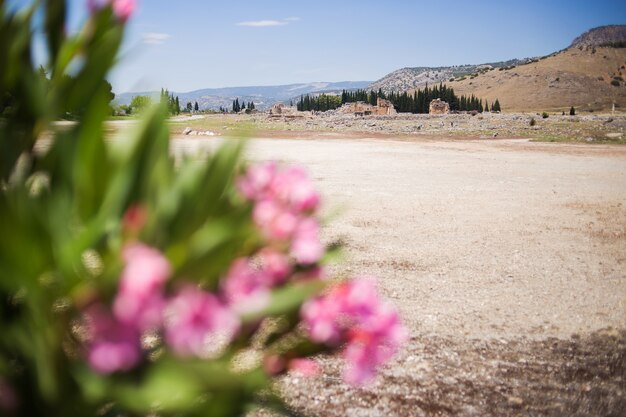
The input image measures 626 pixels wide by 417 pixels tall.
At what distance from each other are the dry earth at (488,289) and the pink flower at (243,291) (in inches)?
13.7

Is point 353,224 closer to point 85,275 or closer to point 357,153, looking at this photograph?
→ point 85,275

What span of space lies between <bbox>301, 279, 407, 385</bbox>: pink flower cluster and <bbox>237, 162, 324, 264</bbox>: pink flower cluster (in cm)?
14

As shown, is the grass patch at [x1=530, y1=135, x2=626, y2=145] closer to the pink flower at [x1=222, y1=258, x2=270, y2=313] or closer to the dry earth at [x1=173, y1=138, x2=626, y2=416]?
the dry earth at [x1=173, y1=138, x2=626, y2=416]

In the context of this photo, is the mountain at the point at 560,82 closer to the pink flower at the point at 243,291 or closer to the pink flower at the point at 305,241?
the pink flower at the point at 305,241

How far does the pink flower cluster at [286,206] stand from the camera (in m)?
1.27

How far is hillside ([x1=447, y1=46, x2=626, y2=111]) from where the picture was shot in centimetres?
11206

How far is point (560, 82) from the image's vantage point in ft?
401

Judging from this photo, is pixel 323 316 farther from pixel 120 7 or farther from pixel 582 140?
pixel 582 140

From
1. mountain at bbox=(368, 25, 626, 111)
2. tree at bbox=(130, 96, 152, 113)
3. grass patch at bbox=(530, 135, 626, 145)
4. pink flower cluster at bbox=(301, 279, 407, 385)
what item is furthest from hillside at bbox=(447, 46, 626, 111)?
tree at bbox=(130, 96, 152, 113)

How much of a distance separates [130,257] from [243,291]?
1.20 ft

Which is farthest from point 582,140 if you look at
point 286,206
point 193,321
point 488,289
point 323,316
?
point 193,321

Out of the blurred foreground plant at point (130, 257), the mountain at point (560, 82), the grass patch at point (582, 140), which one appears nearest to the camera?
the blurred foreground plant at point (130, 257)

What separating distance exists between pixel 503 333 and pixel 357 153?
680 inches

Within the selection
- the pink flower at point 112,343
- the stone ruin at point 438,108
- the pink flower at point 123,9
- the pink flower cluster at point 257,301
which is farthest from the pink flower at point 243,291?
the stone ruin at point 438,108
